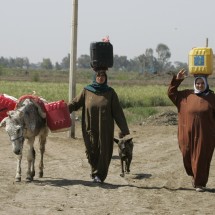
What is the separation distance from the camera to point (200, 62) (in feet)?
33.1

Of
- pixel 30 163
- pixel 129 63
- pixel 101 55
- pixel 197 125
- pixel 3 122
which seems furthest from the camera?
pixel 129 63

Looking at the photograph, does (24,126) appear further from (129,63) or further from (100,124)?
(129,63)

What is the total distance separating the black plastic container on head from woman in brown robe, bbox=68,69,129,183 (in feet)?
0.49

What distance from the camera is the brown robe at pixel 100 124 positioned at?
10.5 metres

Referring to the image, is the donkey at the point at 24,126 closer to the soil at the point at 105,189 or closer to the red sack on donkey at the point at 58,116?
the red sack on donkey at the point at 58,116

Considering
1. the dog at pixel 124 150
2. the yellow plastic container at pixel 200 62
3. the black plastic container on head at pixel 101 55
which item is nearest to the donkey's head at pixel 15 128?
the black plastic container on head at pixel 101 55

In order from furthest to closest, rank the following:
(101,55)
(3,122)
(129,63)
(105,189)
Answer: (129,63)
(101,55)
(3,122)
(105,189)

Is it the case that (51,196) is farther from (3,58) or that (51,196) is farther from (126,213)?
(3,58)

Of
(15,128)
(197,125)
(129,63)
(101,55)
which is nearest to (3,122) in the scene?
(15,128)

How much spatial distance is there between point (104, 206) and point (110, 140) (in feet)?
6.53

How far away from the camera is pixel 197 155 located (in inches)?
395

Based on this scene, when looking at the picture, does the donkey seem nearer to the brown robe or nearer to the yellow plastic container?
the brown robe

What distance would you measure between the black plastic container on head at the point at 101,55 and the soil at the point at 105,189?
213 centimetres

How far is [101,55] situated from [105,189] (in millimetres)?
2379
